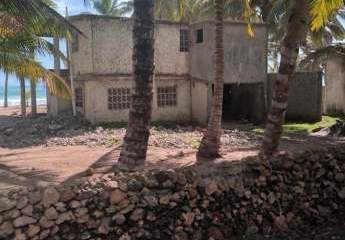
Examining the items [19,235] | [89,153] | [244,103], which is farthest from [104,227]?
[244,103]

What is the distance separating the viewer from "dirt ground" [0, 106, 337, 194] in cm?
1227

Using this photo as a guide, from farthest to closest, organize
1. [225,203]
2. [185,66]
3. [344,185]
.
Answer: [185,66]
[344,185]
[225,203]

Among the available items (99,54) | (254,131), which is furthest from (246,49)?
(99,54)

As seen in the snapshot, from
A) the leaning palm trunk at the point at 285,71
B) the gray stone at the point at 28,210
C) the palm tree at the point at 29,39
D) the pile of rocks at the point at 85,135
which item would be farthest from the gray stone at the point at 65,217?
the pile of rocks at the point at 85,135

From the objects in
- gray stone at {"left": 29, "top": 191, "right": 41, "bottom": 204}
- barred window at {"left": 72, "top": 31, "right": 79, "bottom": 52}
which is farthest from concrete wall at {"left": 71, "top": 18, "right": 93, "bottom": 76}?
gray stone at {"left": 29, "top": 191, "right": 41, "bottom": 204}

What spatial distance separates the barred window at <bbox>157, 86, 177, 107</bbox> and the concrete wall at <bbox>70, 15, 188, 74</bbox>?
0.99 m

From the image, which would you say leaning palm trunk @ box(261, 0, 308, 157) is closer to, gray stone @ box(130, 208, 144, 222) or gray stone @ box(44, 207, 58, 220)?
gray stone @ box(130, 208, 144, 222)

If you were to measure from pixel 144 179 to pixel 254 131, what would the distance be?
13.4 metres

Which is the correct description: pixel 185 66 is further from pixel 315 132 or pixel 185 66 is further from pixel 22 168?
pixel 22 168

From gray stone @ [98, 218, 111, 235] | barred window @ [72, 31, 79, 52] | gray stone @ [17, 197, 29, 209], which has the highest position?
barred window @ [72, 31, 79, 52]

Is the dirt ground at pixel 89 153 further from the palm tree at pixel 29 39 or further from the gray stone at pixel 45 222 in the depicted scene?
the palm tree at pixel 29 39

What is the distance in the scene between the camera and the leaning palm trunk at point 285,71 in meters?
12.5

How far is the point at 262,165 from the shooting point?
456 inches

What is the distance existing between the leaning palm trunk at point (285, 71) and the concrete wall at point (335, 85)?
57.7 ft
